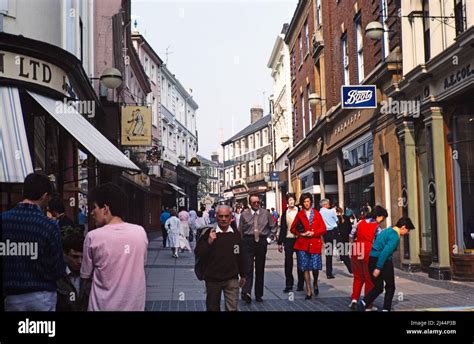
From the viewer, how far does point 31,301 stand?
470 centimetres

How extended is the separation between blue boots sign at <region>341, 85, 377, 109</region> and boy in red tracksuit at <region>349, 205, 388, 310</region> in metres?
6.93

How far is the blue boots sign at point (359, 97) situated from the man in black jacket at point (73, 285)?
1147 cm

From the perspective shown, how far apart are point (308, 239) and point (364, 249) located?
6.44 ft

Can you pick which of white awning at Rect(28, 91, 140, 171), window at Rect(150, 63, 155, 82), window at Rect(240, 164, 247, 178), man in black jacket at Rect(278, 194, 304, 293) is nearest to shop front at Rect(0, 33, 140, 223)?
white awning at Rect(28, 91, 140, 171)

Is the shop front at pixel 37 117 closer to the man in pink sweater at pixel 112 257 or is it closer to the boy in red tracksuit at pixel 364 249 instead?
the man in pink sweater at pixel 112 257

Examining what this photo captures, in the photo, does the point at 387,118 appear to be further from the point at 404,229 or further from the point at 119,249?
the point at 119,249

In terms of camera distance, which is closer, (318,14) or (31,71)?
(31,71)

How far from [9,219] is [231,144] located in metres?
73.7

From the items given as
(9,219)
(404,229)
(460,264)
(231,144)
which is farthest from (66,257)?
(231,144)

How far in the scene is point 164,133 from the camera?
132ft

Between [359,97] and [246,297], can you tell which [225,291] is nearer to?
[246,297]

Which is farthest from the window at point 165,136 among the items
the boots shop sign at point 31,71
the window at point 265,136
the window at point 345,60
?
the boots shop sign at point 31,71

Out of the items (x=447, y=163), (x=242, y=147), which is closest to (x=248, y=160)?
(x=242, y=147)

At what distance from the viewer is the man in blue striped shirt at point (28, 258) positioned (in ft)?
15.3
